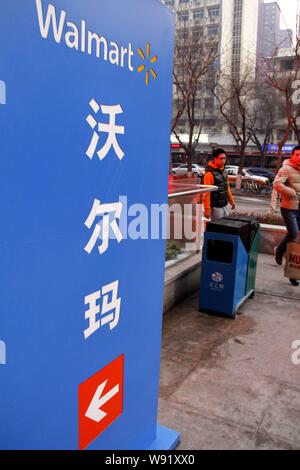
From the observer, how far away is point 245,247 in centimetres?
484

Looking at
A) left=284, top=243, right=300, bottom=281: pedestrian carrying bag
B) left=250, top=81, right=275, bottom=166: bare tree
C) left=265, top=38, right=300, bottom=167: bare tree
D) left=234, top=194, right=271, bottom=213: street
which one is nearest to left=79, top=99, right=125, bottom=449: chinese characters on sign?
left=284, top=243, right=300, bottom=281: pedestrian carrying bag

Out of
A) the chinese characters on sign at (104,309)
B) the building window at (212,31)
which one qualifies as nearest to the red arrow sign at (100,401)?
the chinese characters on sign at (104,309)

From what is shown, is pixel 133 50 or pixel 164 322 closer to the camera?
pixel 133 50

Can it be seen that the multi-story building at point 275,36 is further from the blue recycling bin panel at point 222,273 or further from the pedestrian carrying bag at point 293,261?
the blue recycling bin panel at point 222,273

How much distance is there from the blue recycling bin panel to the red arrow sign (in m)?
2.78

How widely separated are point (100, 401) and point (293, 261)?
4.38 meters

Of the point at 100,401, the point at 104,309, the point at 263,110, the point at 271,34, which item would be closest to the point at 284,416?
the point at 100,401

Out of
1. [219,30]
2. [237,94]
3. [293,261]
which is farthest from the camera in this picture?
[219,30]

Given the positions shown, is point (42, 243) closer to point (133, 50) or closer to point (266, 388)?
point (133, 50)

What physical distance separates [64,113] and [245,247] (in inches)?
148

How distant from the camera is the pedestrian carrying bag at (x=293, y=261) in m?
5.60

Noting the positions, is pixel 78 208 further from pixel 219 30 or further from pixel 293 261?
pixel 219 30

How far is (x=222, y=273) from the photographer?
4609 millimetres

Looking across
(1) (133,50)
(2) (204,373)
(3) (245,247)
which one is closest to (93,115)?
(1) (133,50)
